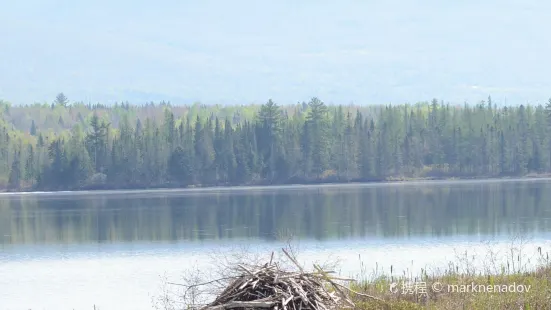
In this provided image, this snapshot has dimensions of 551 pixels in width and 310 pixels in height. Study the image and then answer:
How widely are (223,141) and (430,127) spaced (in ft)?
123

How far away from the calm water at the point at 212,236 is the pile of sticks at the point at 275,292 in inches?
341

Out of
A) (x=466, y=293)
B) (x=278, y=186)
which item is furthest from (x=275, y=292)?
(x=278, y=186)

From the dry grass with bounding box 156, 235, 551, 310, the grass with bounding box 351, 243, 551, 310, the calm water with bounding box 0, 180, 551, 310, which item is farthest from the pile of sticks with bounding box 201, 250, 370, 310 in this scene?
the calm water with bounding box 0, 180, 551, 310

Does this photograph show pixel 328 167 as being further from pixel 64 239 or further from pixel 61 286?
pixel 61 286

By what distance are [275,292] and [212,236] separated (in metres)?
41.9

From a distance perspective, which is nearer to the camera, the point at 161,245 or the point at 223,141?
the point at 161,245

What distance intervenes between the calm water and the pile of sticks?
866 cm

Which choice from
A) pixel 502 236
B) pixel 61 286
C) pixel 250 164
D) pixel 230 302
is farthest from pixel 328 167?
pixel 230 302

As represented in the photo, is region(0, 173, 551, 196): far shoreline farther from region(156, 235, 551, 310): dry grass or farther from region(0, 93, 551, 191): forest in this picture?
region(156, 235, 551, 310): dry grass

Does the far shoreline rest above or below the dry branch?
below

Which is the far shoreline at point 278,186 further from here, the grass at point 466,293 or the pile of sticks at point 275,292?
the pile of sticks at point 275,292

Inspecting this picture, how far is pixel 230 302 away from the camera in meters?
16.4

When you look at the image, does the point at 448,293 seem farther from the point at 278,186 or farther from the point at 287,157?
the point at 287,157

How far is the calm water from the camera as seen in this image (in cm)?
3709
